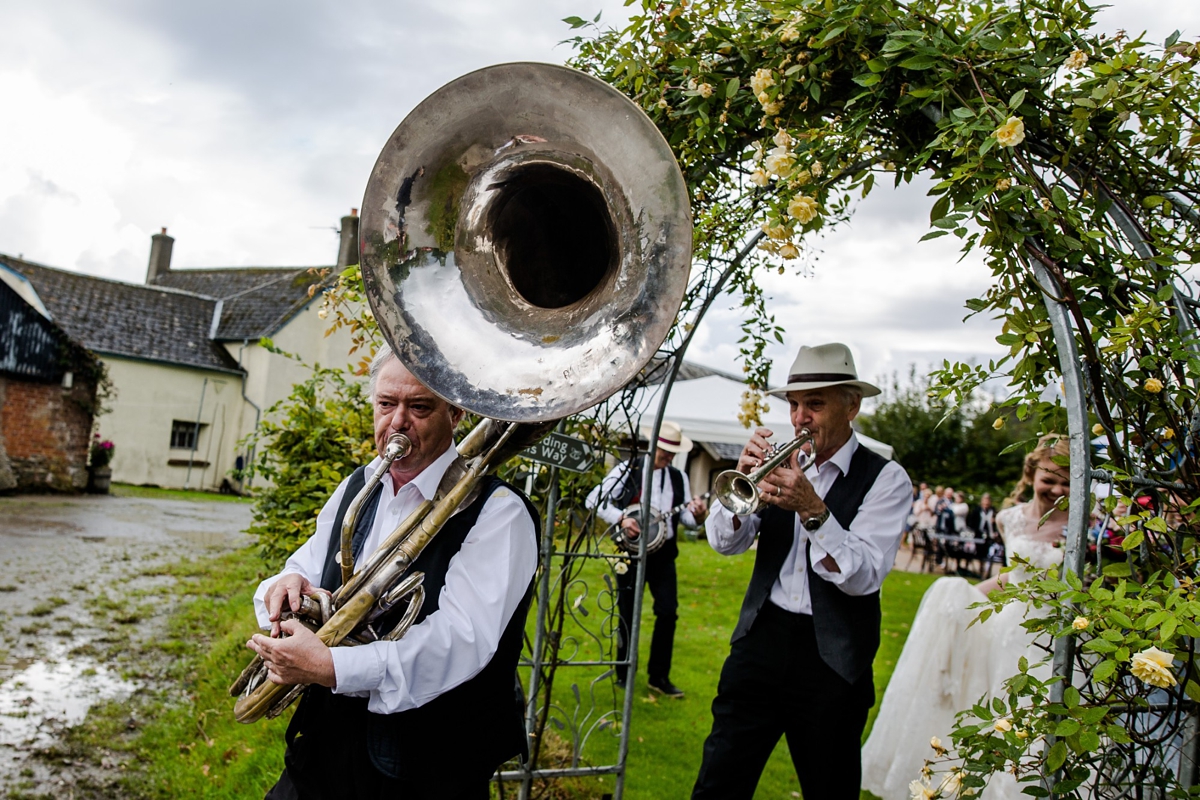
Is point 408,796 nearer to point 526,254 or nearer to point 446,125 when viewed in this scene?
point 526,254

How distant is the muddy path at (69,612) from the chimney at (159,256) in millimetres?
22393

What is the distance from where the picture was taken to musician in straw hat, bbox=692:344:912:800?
2.95 metres

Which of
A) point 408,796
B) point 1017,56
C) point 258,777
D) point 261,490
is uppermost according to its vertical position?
point 1017,56

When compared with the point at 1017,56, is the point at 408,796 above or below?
below

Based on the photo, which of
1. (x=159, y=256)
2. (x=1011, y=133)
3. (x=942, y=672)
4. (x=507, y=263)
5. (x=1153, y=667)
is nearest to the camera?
(x=1153, y=667)

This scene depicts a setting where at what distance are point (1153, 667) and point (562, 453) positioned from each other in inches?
82.2

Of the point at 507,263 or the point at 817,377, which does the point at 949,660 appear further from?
the point at 507,263

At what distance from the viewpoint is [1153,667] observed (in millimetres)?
1793

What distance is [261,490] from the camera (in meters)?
5.68

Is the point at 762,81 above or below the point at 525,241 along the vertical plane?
above

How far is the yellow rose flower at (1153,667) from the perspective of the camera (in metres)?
1.78

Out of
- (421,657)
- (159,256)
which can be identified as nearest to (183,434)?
(159,256)

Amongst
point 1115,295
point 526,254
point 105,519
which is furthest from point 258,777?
point 105,519

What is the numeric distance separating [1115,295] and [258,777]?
402 centimetres
